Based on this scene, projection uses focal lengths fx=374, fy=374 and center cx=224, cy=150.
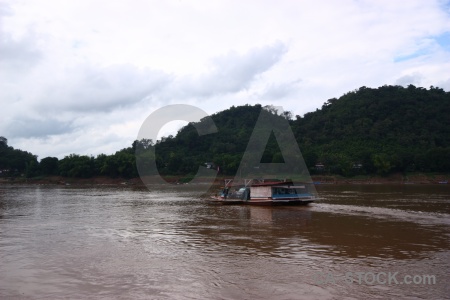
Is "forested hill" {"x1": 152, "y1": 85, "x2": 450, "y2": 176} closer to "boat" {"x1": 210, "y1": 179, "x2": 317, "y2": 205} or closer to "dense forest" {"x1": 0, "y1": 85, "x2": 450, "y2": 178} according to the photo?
"dense forest" {"x1": 0, "y1": 85, "x2": 450, "y2": 178}

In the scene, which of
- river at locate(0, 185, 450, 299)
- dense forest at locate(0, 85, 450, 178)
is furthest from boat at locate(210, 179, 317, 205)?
dense forest at locate(0, 85, 450, 178)

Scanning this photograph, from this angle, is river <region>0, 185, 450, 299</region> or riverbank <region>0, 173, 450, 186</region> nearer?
river <region>0, 185, 450, 299</region>

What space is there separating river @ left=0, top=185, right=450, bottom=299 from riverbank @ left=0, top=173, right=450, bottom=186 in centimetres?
5689

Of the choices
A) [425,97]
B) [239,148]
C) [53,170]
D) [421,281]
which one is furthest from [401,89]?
[421,281]

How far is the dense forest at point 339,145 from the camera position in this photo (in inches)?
3147

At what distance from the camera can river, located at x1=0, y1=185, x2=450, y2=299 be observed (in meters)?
9.61

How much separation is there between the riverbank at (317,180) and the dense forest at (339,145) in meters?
1.42

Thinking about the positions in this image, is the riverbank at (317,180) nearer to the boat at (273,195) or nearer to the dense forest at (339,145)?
the dense forest at (339,145)

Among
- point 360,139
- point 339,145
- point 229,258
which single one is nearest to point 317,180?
point 339,145

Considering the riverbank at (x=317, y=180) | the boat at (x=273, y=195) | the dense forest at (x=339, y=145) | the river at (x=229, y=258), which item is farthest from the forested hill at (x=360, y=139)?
the river at (x=229, y=258)

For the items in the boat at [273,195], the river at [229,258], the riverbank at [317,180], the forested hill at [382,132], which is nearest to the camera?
the river at [229,258]

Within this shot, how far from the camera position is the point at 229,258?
12852 mm

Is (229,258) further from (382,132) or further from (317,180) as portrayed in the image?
(382,132)

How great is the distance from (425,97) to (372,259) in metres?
98.6
